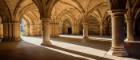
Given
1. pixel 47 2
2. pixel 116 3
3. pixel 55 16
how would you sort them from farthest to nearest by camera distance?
1. pixel 55 16
2. pixel 47 2
3. pixel 116 3

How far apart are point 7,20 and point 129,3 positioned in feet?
35.1

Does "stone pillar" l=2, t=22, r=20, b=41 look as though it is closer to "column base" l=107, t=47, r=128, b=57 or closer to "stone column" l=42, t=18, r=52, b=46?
"stone column" l=42, t=18, r=52, b=46

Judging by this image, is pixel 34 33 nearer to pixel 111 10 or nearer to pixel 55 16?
pixel 55 16

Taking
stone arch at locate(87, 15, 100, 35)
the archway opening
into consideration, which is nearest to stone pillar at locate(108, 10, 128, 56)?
stone arch at locate(87, 15, 100, 35)

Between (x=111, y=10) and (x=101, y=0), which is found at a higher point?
(x=101, y=0)

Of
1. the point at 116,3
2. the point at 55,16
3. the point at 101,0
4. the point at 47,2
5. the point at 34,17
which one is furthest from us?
the point at 34,17

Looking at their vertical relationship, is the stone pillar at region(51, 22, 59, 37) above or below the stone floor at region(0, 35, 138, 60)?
above

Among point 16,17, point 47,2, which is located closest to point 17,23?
point 16,17

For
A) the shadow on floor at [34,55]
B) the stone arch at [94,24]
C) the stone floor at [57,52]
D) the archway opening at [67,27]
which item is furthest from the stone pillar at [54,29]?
the shadow on floor at [34,55]

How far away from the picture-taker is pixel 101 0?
19.2 meters

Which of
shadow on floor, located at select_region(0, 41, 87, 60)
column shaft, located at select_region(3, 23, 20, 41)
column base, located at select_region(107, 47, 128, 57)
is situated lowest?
shadow on floor, located at select_region(0, 41, 87, 60)

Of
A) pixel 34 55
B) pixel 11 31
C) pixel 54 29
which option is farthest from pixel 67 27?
pixel 34 55

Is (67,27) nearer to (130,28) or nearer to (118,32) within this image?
(130,28)

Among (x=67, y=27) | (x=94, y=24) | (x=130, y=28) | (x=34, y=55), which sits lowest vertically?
(x=34, y=55)
